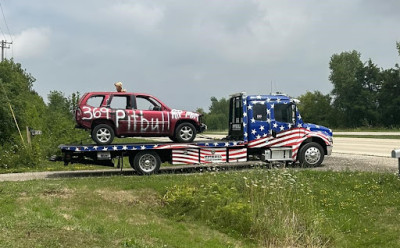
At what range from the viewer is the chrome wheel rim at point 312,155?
51.0 ft

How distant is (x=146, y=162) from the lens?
1388 centimetres

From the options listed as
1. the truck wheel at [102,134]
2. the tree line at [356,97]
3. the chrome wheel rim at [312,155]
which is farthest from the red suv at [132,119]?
the tree line at [356,97]

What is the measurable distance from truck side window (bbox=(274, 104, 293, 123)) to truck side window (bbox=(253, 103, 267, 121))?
407mm

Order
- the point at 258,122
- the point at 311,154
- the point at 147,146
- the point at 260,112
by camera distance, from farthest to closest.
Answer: the point at 311,154 < the point at 260,112 < the point at 258,122 < the point at 147,146

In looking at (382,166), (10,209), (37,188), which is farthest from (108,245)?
(382,166)

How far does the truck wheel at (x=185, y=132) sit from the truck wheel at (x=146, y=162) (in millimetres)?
985

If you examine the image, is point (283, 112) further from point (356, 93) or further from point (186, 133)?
point (356, 93)

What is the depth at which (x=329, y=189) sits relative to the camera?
1116cm

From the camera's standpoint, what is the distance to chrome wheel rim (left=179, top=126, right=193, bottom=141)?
1434 cm

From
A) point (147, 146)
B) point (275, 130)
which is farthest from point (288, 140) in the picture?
point (147, 146)

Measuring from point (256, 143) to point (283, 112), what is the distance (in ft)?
4.93

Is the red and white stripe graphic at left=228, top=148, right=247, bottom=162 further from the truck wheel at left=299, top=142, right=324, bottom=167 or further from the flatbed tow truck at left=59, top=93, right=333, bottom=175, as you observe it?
the truck wheel at left=299, top=142, right=324, bottom=167

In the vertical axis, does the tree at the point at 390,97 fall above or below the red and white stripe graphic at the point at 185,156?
above

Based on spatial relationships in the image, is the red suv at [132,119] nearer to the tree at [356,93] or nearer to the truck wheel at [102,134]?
the truck wheel at [102,134]
